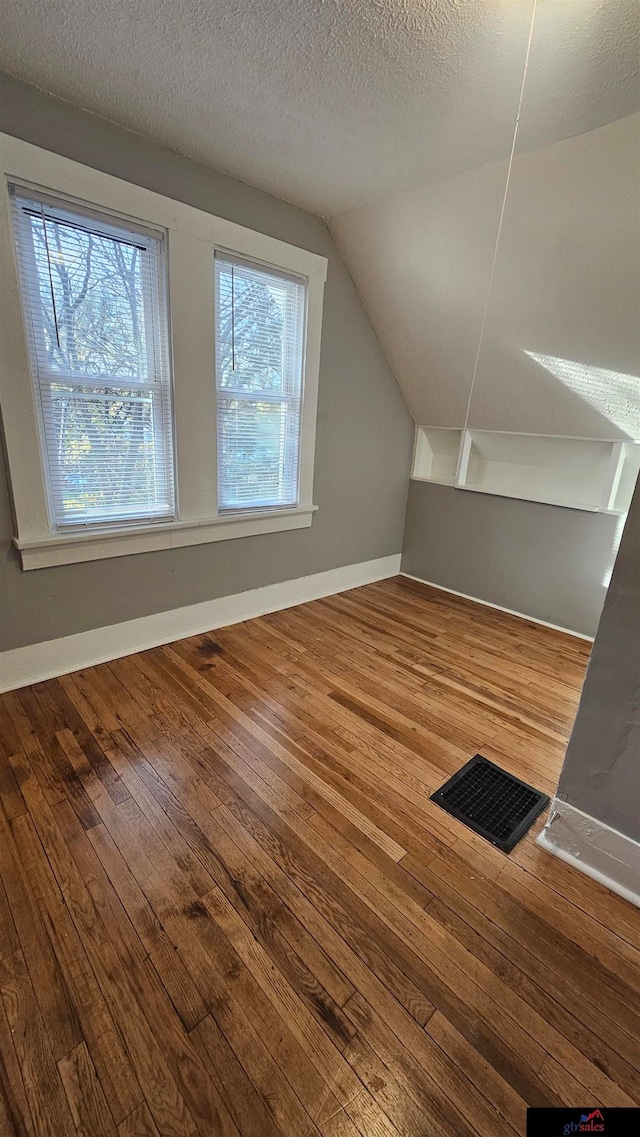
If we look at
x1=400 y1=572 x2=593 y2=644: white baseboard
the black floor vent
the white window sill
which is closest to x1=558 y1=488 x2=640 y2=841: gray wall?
the black floor vent

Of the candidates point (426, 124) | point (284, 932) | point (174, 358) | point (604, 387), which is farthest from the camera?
point (604, 387)

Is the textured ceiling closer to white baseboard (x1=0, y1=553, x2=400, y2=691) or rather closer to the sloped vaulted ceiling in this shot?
the sloped vaulted ceiling

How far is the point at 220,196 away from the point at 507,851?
322 centimetres

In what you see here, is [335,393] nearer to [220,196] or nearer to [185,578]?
[220,196]

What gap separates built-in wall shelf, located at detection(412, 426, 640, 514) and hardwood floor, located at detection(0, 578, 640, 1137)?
170 cm

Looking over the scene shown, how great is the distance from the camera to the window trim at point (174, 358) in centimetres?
189

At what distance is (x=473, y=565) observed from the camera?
3.74 meters

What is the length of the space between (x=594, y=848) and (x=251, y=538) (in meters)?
2.36

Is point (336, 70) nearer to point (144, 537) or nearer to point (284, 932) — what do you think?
point (144, 537)

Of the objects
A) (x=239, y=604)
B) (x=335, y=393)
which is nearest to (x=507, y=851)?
(x=239, y=604)

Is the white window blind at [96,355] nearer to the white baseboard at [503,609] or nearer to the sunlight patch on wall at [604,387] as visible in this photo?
the sunlight patch on wall at [604,387]

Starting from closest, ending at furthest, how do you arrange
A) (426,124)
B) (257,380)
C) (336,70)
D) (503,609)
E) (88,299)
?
(336,70), (426,124), (88,299), (257,380), (503,609)

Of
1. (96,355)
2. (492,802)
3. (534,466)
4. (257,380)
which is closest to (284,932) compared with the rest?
(492,802)

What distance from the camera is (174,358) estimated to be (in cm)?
238
